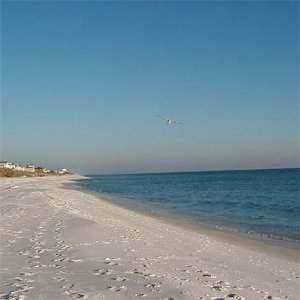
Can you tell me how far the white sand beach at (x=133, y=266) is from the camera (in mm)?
7664

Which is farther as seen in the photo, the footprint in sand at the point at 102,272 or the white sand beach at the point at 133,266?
the footprint in sand at the point at 102,272

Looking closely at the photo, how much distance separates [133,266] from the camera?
384 inches

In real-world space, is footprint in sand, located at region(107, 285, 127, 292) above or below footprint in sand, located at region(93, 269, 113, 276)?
above

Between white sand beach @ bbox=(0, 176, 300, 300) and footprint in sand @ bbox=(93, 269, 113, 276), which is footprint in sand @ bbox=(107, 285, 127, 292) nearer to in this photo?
white sand beach @ bbox=(0, 176, 300, 300)

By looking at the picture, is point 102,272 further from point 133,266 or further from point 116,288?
point 116,288

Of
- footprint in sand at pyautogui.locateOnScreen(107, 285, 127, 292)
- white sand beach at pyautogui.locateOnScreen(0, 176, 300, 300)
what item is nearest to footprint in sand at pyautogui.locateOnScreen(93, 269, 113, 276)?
white sand beach at pyautogui.locateOnScreen(0, 176, 300, 300)

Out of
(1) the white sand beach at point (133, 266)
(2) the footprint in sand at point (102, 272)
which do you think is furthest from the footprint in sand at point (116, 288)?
(2) the footprint in sand at point (102, 272)

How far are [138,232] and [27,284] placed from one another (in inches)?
347

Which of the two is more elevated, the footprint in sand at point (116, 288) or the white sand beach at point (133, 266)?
the footprint in sand at point (116, 288)

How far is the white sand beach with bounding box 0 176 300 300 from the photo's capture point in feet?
25.1

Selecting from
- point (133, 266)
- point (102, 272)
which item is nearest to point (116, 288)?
point (102, 272)

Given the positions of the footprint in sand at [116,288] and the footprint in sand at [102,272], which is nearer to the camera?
the footprint in sand at [116,288]

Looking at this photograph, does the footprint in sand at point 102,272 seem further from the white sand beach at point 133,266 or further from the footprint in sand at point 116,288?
the footprint in sand at point 116,288

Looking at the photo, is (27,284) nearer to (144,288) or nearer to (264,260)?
(144,288)
